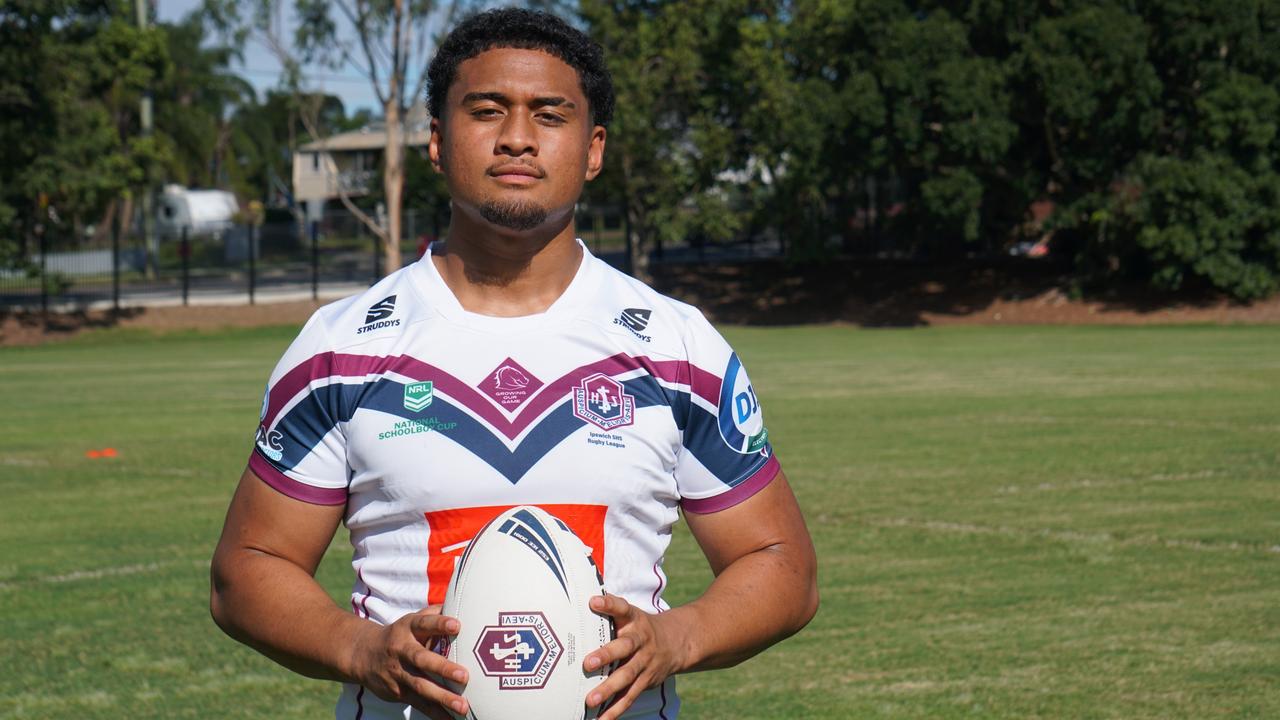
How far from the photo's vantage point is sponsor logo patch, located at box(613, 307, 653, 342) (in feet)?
10.5

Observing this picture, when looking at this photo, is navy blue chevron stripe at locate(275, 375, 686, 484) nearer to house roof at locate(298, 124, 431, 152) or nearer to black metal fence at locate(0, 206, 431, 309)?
black metal fence at locate(0, 206, 431, 309)

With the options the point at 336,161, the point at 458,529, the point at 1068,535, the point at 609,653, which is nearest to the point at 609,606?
the point at 609,653

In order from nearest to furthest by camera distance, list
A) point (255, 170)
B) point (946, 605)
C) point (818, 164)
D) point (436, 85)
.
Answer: point (436, 85) → point (946, 605) → point (818, 164) → point (255, 170)

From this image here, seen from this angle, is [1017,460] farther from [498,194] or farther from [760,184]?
[760,184]

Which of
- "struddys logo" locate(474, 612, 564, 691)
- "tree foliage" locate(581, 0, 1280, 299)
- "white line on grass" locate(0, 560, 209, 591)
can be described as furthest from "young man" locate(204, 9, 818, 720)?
"tree foliage" locate(581, 0, 1280, 299)

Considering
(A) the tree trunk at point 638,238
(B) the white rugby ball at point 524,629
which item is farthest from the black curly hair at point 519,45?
(A) the tree trunk at point 638,238

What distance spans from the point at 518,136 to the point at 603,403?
560 millimetres

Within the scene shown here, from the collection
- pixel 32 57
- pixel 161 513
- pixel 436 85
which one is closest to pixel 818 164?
pixel 32 57

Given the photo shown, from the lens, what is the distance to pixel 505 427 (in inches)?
119

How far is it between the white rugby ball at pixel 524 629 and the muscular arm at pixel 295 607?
8cm

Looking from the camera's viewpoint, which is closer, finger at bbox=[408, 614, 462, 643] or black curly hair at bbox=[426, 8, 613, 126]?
finger at bbox=[408, 614, 462, 643]

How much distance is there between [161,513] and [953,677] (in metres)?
7.13

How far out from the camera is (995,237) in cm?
5281

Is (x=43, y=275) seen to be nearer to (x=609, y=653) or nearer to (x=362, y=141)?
(x=609, y=653)
